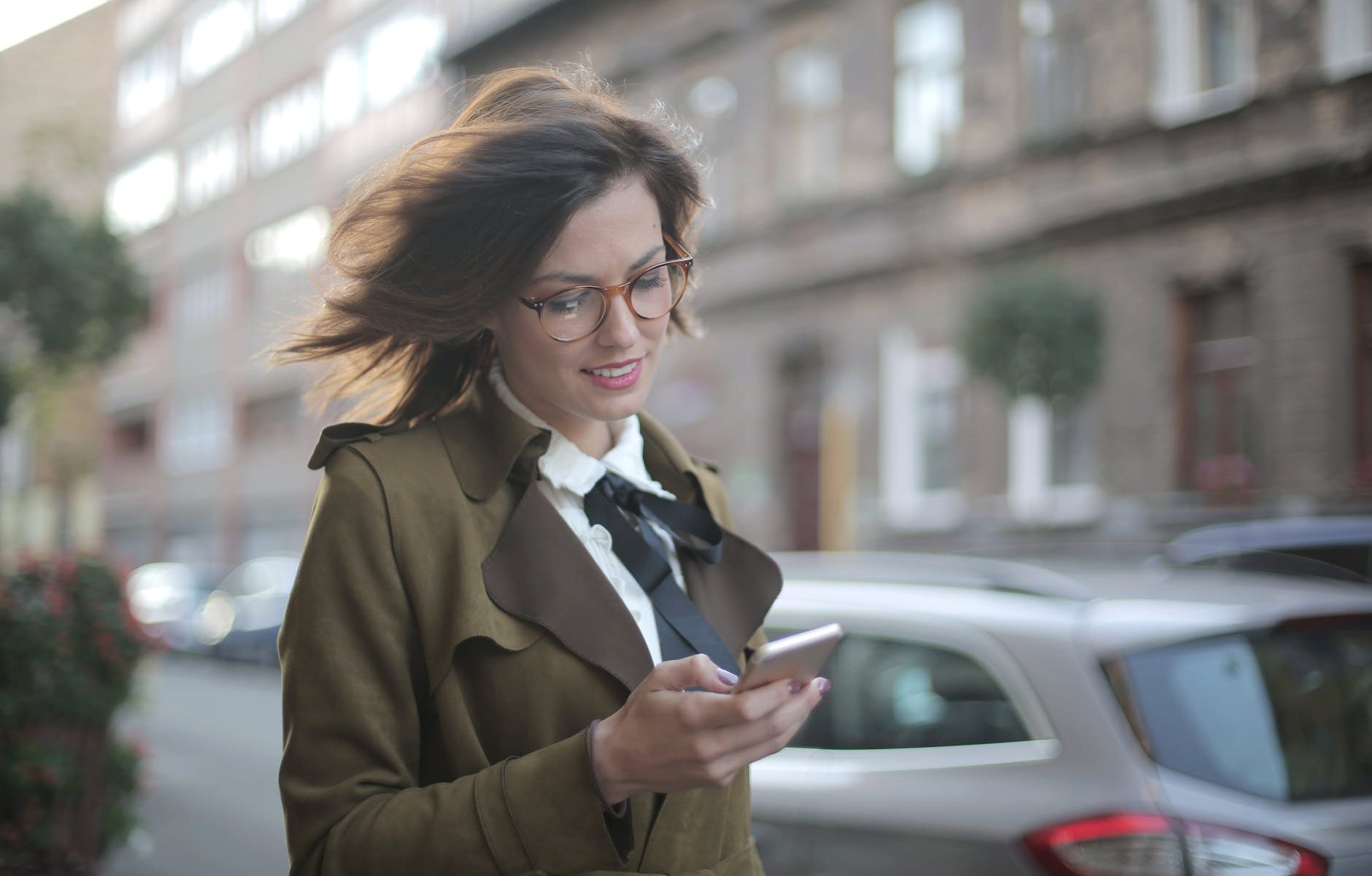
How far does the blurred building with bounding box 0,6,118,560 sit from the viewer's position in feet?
40.8

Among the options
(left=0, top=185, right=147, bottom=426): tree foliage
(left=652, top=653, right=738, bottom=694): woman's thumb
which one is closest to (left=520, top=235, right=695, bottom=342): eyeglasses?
(left=652, top=653, right=738, bottom=694): woman's thumb

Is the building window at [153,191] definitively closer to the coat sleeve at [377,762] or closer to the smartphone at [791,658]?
the coat sleeve at [377,762]

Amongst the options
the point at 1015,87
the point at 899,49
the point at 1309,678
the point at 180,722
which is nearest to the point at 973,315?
the point at 1015,87

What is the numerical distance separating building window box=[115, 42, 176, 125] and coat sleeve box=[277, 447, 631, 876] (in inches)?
1702

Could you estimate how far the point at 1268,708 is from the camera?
130 inches

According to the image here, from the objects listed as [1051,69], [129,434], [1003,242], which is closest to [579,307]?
[1003,242]

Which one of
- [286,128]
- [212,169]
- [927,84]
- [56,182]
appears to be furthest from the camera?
[212,169]

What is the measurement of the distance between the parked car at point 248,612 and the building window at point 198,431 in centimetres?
1390

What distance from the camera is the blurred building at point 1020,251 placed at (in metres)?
12.1

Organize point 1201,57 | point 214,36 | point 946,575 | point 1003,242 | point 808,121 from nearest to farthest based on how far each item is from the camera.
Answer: point 946,575, point 1201,57, point 1003,242, point 808,121, point 214,36

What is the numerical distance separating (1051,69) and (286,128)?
24817 mm

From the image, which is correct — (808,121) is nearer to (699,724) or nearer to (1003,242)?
(1003,242)

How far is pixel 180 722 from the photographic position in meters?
13.7

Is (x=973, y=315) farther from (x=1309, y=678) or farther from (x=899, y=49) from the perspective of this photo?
(x=1309, y=678)
